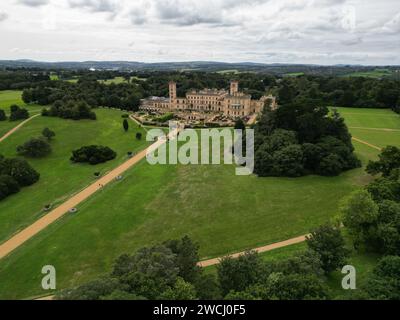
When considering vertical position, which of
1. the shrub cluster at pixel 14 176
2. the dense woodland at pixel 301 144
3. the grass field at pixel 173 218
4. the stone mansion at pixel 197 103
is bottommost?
the grass field at pixel 173 218

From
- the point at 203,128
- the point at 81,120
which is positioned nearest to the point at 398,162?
the point at 203,128

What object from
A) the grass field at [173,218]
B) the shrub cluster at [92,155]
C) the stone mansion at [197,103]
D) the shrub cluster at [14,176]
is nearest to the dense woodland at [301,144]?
the grass field at [173,218]

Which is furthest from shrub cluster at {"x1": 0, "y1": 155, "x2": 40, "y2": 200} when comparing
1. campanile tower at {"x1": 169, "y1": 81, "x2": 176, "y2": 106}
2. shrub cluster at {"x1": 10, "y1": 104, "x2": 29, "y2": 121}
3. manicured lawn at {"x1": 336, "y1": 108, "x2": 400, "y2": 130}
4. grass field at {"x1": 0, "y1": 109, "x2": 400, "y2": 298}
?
manicured lawn at {"x1": 336, "y1": 108, "x2": 400, "y2": 130}

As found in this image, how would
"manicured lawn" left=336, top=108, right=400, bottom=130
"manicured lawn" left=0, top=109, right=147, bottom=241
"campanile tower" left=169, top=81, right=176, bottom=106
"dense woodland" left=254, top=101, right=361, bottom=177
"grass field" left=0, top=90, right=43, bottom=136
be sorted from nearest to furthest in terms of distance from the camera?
"manicured lawn" left=0, top=109, right=147, bottom=241
"dense woodland" left=254, top=101, right=361, bottom=177
"grass field" left=0, top=90, right=43, bottom=136
"manicured lawn" left=336, top=108, right=400, bottom=130
"campanile tower" left=169, top=81, right=176, bottom=106

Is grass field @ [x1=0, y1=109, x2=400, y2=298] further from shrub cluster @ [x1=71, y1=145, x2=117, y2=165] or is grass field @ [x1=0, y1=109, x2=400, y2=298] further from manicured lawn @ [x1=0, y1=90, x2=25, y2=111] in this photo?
manicured lawn @ [x1=0, y1=90, x2=25, y2=111]

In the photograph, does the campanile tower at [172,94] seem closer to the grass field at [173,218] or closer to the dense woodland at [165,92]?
the dense woodland at [165,92]
